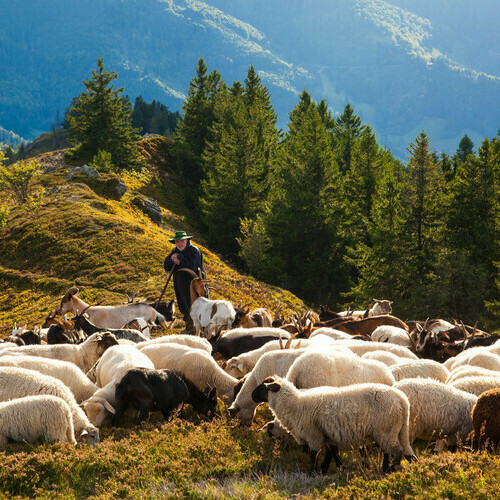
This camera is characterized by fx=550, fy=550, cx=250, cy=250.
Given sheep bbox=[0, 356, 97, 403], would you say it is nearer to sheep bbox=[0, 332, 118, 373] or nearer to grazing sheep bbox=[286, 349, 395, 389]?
sheep bbox=[0, 332, 118, 373]

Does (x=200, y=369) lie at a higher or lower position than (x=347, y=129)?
lower

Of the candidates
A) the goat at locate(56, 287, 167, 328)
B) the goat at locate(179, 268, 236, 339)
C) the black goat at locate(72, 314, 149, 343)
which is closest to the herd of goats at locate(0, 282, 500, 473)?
the black goat at locate(72, 314, 149, 343)

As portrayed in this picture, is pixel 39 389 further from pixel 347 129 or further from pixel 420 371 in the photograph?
pixel 347 129

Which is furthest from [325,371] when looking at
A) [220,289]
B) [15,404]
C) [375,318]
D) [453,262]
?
[453,262]

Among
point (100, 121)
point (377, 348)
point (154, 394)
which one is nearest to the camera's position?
point (154, 394)

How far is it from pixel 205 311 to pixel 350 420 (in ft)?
32.3

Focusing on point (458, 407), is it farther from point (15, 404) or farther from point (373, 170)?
point (373, 170)

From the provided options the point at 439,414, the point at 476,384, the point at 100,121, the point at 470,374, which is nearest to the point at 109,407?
the point at 439,414

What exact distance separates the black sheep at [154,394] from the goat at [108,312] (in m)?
8.40

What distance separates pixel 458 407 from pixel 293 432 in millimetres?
2524

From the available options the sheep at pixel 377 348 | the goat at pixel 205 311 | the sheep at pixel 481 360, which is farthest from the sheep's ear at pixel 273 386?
the goat at pixel 205 311

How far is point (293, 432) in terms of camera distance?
26.6 ft

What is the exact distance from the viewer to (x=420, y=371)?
9.98 m

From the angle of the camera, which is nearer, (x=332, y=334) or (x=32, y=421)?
(x=32, y=421)
